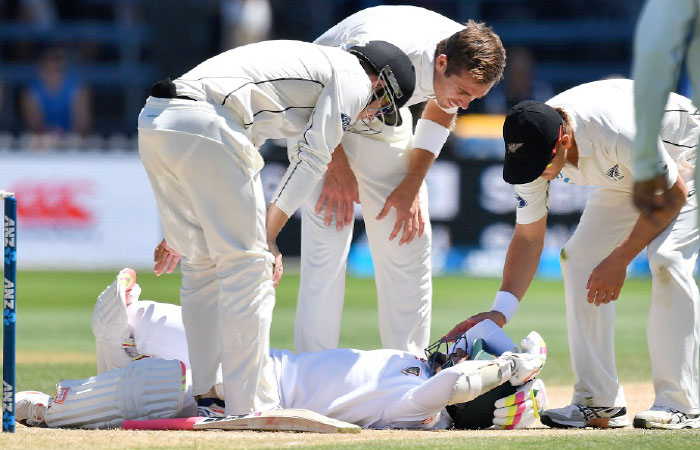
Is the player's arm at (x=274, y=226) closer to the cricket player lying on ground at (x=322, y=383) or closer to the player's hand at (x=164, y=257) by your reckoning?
the cricket player lying on ground at (x=322, y=383)

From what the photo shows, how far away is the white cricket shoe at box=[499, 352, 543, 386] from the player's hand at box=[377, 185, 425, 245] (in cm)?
137

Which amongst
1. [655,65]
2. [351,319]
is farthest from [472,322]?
[351,319]

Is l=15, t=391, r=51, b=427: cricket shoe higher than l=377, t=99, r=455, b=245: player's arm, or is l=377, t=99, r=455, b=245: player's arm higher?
l=377, t=99, r=455, b=245: player's arm

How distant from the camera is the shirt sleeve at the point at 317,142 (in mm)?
5379

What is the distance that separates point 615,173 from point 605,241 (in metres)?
0.47

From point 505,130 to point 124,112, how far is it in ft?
47.2

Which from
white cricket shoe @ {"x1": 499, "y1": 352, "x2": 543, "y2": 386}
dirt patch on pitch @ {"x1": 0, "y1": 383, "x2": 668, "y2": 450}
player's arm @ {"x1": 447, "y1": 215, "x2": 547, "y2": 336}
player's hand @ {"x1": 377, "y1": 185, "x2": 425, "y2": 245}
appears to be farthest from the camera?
player's hand @ {"x1": 377, "y1": 185, "x2": 425, "y2": 245}

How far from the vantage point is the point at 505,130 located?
18.8 ft

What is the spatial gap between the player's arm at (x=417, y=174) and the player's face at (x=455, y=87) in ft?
1.10

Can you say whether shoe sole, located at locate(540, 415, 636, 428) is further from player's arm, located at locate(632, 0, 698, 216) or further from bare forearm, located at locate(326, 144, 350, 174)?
player's arm, located at locate(632, 0, 698, 216)

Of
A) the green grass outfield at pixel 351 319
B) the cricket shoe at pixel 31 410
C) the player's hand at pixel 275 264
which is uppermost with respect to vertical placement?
the player's hand at pixel 275 264

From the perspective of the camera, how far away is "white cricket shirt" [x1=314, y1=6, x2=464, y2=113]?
6.41 meters

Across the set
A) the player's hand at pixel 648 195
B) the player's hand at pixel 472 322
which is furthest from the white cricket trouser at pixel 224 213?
the player's hand at pixel 648 195

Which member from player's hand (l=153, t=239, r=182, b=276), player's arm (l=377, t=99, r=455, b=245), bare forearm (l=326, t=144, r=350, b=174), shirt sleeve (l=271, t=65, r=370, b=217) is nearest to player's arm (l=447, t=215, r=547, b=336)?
player's arm (l=377, t=99, r=455, b=245)
